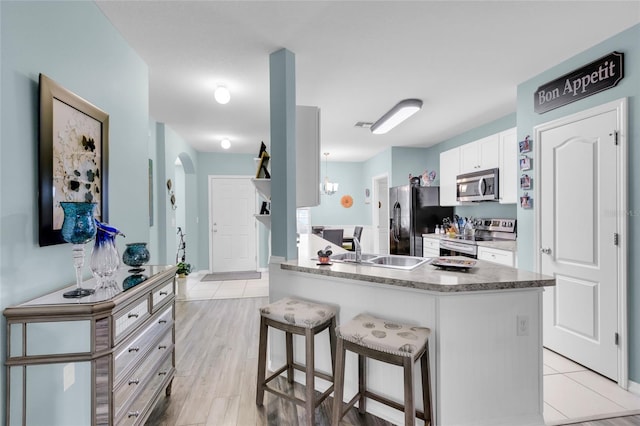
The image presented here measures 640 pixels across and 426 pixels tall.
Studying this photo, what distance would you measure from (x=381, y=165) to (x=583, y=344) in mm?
4524

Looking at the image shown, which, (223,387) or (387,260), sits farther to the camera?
(387,260)

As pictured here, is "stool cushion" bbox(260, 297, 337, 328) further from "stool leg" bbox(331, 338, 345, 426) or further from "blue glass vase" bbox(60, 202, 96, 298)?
"blue glass vase" bbox(60, 202, 96, 298)

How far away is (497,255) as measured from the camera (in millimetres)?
3328

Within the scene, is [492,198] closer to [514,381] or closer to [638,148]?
[638,148]

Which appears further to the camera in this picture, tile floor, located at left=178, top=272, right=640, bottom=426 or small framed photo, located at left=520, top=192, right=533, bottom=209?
small framed photo, located at left=520, top=192, right=533, bottom=209


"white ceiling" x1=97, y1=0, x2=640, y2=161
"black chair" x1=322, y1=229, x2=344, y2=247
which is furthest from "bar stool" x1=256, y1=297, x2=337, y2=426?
"black chair" x1=322, y1=229, x2=344, y2=247

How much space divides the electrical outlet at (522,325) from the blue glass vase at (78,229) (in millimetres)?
2185

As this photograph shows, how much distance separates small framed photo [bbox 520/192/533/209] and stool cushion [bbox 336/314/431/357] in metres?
2.01

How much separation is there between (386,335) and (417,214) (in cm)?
380

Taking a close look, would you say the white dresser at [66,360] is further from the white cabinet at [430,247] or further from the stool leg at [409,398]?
the white cabinet at [430,247]

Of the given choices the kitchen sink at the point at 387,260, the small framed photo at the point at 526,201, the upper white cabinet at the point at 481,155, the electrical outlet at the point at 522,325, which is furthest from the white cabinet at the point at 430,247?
the electrical outlet at the point at 522,325

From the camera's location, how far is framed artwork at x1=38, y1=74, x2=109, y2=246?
1.39 meters

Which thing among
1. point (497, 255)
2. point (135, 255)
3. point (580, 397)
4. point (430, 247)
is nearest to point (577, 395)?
point (580, 397)

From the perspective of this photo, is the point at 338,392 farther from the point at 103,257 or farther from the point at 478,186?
the point at 478,186
